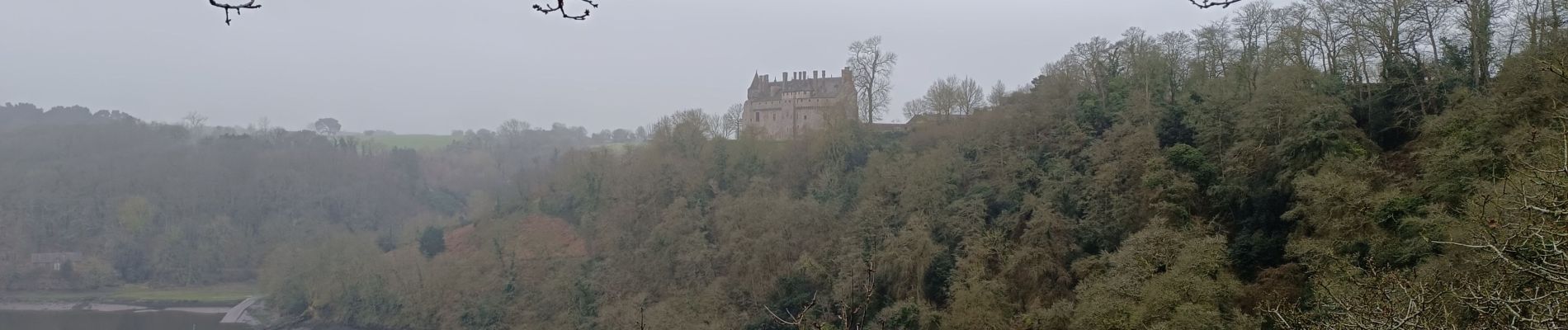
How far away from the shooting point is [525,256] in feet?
127

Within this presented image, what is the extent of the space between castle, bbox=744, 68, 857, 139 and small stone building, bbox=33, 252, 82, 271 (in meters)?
44.6

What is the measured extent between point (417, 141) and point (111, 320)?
202 ft

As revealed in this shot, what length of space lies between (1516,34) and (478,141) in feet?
313

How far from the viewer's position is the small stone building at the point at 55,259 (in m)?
60.2

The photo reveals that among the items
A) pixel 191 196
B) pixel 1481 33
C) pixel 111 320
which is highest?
pixel 1481 33

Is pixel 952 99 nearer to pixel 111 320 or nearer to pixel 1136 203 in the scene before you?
pixel 1136 203

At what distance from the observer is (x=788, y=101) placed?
43.6 metres

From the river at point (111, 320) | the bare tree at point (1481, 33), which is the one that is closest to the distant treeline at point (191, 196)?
the river at point (111, 320)

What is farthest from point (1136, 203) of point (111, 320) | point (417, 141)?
point (417, 141)

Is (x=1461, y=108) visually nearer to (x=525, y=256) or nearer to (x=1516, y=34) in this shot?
(x=1516, y=34)

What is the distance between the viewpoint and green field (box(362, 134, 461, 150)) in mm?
105500

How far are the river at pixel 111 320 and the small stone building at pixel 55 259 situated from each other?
7.37 metres

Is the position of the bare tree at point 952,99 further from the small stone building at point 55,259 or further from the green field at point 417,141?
the green field at point 417,141

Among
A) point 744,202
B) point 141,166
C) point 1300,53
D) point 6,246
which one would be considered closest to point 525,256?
point 744,202
